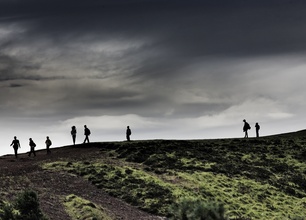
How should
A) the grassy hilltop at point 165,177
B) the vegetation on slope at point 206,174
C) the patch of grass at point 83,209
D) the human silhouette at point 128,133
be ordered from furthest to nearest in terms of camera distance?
the human silhouette at point 128,133
the vegetation on slope at point 206,174
the grassy hilltop at point 165,177
the patch of grass at point 83,209

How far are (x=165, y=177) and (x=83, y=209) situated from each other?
1230 cm

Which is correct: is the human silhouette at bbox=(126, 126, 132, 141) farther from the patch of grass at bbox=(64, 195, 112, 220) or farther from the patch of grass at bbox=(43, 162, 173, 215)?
the patch of grass at bbox=(64, 195, 112, 220)

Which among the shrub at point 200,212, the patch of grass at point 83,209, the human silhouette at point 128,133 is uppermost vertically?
the human silhouette at point 128,133

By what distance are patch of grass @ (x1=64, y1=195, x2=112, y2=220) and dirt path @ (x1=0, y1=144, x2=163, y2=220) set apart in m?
0.48

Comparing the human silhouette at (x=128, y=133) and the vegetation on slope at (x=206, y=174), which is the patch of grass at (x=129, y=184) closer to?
the vegetation on slope at (x=206, y=174)

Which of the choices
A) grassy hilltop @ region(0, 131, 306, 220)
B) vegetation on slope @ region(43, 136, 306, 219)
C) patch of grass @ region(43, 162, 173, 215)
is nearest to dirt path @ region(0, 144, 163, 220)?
grassy hilltop @ region(0, 131, 306, 220)

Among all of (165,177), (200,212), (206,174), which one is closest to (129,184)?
(165,177)

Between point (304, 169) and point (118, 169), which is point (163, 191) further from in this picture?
point (304, 169)

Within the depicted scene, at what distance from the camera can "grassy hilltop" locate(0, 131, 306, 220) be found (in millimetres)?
33844

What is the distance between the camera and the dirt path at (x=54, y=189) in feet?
101

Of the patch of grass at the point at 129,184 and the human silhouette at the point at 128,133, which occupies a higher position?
the human silhouette at the point at 128,133

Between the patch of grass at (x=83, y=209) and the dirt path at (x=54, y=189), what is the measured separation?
1.58ft

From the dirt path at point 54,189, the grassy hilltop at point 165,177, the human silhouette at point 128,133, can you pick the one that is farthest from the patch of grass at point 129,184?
the human silhouette at point 128,133

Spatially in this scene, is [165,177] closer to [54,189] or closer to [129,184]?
[129,184]
